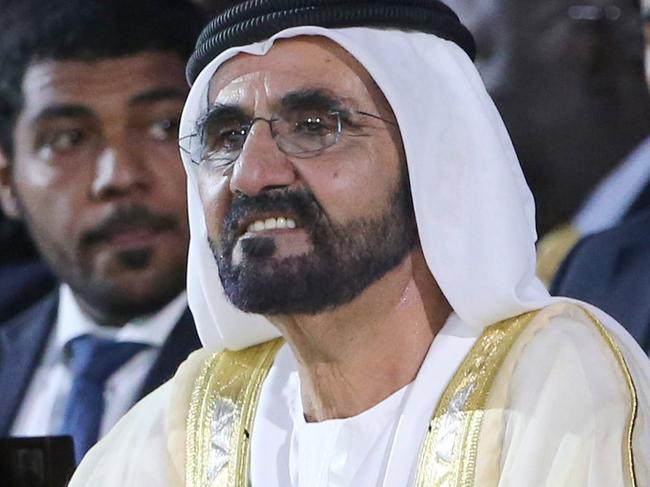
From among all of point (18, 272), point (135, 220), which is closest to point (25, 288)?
point (18, 272)

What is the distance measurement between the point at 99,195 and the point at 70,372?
1.71 feet

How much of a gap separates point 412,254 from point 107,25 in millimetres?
1898

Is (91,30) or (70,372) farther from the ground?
(91,30)

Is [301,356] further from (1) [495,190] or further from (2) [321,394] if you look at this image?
(1) [495,190]

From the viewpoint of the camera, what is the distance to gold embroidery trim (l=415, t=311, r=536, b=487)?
9.58ft

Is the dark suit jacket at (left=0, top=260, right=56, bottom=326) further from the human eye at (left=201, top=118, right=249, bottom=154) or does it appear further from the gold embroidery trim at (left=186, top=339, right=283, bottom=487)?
the human eye at (left=201, top=118, right=249, bottom=154)

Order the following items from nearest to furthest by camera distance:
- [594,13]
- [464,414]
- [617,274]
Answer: [464,414]
[617,274]
[594,13]

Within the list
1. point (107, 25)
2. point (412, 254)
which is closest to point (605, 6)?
point (107, 25)

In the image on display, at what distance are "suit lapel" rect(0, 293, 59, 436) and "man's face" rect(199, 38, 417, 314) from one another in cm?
191

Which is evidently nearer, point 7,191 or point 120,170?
point 120,170

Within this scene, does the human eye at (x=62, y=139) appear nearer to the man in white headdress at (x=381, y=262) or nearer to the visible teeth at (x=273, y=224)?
the man in white headdress at (x=381, y=262)

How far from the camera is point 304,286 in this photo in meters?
3.01

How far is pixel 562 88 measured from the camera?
5.29 metres

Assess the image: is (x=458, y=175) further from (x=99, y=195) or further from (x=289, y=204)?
(x=99, y=195)
